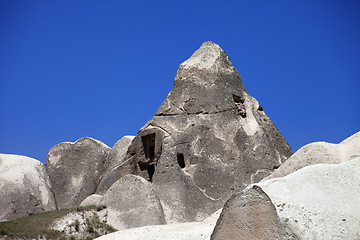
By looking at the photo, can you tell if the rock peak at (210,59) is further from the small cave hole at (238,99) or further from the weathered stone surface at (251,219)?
the weathered stone surface at (251,219)

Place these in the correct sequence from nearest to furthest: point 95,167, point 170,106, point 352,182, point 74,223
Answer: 1. point 352,182
2. point 74,223
3. point 170,106
4. point 95,167

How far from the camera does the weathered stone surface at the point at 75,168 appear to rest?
1909cm

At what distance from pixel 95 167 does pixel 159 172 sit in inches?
159

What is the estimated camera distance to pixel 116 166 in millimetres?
18203

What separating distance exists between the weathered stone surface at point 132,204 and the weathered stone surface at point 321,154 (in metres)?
3.28

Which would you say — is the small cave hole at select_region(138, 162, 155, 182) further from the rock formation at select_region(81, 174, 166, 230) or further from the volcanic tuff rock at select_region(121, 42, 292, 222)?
the rock formation at select_region(81, 174, 166, 230)

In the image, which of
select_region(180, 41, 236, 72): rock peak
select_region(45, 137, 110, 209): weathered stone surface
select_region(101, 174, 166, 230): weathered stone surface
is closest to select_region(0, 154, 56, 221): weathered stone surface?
select_region(45, 137, 110, 209): weathered stone surface

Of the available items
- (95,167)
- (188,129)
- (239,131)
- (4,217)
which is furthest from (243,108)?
(4,217)

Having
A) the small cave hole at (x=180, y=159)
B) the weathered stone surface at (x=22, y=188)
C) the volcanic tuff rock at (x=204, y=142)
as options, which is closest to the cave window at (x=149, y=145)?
the volcanic tuff rock at (x=204, y=142)

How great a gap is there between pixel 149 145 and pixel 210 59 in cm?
347

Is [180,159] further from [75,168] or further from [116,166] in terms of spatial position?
[75,168]

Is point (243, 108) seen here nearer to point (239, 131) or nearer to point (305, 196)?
point (239, 131)

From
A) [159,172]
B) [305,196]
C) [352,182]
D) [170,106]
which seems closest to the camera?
[305,196]

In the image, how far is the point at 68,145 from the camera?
19.8m
